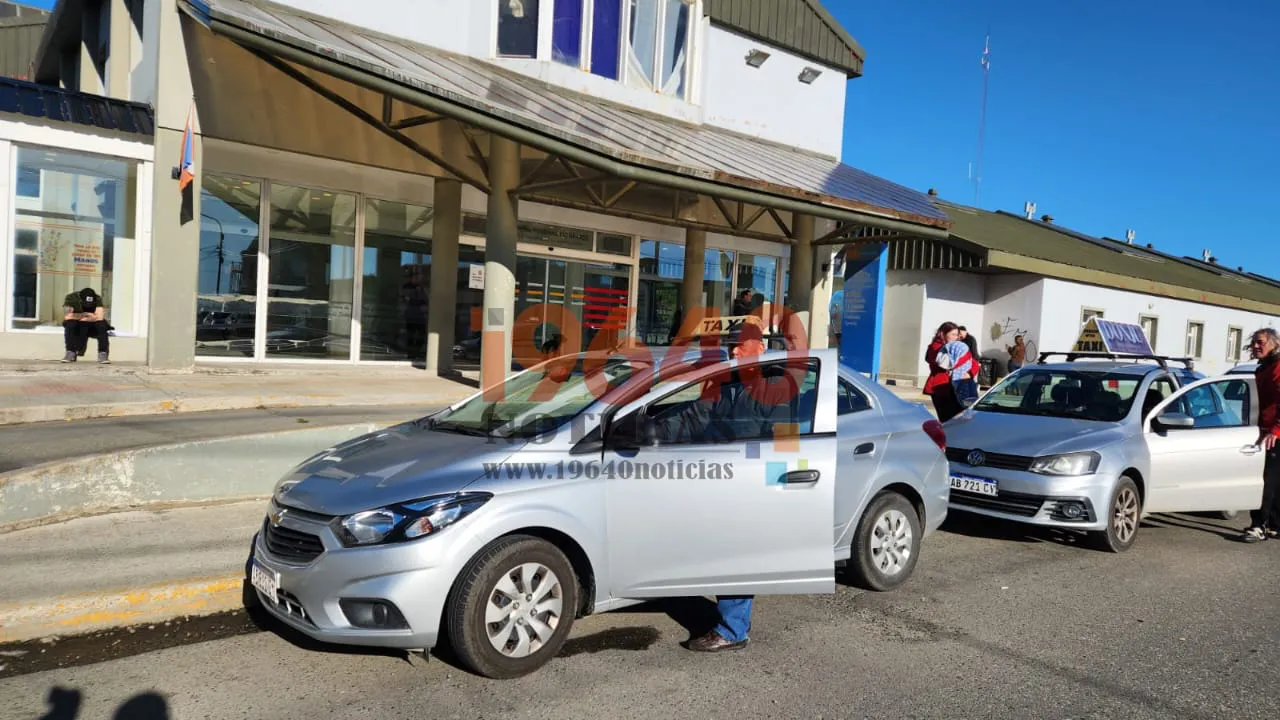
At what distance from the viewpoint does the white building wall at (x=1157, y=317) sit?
21.9 metres

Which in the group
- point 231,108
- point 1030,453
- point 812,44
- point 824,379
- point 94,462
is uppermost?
point 812,44

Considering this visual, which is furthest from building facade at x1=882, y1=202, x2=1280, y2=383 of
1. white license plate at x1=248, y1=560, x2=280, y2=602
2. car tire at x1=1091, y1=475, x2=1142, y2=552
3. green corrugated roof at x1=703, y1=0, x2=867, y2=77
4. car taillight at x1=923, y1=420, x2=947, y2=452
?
white license plate at x1=248, y1=560, x2=280, y2=602

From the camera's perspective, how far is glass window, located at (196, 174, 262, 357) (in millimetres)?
12219

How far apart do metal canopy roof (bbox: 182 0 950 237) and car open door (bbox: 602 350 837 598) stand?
20.4 feet

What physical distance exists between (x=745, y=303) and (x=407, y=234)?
19.2 ft

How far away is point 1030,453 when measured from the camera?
6523 millimetres

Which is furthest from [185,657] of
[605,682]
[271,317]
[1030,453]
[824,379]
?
[271,317]

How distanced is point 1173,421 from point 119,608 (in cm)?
773

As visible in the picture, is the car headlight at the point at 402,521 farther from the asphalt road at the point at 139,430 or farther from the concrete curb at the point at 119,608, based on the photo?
the asphalt road at the point at 139,430

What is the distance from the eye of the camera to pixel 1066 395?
7.57m

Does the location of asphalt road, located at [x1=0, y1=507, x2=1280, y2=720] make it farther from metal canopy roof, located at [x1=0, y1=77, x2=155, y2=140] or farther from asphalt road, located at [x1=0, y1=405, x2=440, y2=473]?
metal canopy roof, located at [x1=0, y1=77, x2=155, y2=140]

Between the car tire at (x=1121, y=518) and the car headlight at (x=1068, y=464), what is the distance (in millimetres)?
259

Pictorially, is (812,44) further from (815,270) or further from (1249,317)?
(1249,317)

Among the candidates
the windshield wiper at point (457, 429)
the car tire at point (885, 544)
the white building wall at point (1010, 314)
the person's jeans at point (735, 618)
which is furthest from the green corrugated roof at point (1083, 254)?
the windshield wiper at point (457, 429)
